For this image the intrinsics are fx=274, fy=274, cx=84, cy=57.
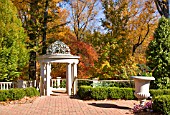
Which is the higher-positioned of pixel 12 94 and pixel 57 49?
pixel 57 49

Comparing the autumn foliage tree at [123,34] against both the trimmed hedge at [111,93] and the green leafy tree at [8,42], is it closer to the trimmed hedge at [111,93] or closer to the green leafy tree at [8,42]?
the trimmed hedge at [111,93]

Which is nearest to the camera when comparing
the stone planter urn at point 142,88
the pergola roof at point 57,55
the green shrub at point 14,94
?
the stone planter urn at point 142,88

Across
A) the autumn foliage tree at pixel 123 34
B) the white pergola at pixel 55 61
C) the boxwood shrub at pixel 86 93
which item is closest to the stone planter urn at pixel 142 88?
the boxwood shrub at pixel 86 93

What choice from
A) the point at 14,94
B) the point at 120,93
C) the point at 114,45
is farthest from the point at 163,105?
the point at 114,45

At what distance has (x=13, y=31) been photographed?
1620 cm

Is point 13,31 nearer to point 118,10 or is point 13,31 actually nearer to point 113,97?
point 113,97

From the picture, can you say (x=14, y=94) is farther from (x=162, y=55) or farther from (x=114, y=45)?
(x=114, y=45)

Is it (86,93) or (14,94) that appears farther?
(86,93)

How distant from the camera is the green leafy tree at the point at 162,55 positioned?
48.6 feet

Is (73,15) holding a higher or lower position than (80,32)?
higher

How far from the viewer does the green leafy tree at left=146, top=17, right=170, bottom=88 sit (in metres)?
14.8

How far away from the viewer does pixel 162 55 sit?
1493 cm

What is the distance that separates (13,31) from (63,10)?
11.1 m

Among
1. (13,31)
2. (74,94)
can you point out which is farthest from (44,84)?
(13,31)
